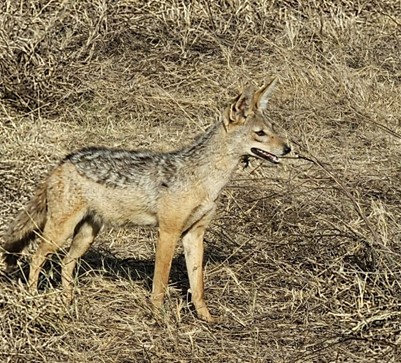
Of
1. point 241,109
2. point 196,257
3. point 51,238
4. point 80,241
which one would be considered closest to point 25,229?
point 51,238

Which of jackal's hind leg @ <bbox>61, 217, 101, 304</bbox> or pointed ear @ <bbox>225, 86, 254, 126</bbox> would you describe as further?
jackal's hind leg @ <bbox>61, 217, 101, 304</bbox>

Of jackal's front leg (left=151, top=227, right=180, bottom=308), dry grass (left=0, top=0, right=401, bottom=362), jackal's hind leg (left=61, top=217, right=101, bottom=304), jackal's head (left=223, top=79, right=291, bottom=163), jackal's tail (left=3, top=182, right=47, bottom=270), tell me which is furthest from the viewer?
jackal's hind leg (left=61, top=217, right=101, bottom=304)

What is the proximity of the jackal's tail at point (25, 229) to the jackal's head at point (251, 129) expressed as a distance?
126 centimetres

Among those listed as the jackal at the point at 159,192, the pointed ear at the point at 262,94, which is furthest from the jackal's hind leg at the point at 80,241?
the pointed ear at the point at 262,94

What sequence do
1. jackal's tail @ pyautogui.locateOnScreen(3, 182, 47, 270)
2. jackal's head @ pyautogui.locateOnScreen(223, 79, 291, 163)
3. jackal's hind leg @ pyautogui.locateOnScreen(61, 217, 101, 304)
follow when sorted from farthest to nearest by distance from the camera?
jackal's hind leg @ pyautogui.locateOnScreen(61, 217, 101, 304) < jackal's tail @ pyautogui.locateOnScreen(3, 182, 47, 270) < jackal's head @ pyautogui.locateOnScreen(223, 79, 291, 163)

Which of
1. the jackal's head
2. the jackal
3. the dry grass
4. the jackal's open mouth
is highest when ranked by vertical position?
the jackal's head

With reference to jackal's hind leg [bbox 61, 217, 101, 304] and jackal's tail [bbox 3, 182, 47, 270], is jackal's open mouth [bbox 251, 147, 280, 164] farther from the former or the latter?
jackal's tail [bbox 3, 182, 47, 270]

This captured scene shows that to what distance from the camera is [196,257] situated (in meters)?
6.91

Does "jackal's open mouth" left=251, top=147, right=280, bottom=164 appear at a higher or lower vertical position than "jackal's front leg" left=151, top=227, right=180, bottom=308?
higher

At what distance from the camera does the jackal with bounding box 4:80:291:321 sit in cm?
671

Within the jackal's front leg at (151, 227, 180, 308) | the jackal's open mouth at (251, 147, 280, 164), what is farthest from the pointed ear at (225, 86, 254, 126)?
the jackal's front leg at (151, 227, 180, 308)

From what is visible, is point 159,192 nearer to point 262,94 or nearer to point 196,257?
point 196,257

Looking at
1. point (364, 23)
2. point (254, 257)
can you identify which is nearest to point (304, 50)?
point (364, 23)

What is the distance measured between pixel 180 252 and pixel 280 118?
2.94 meters
